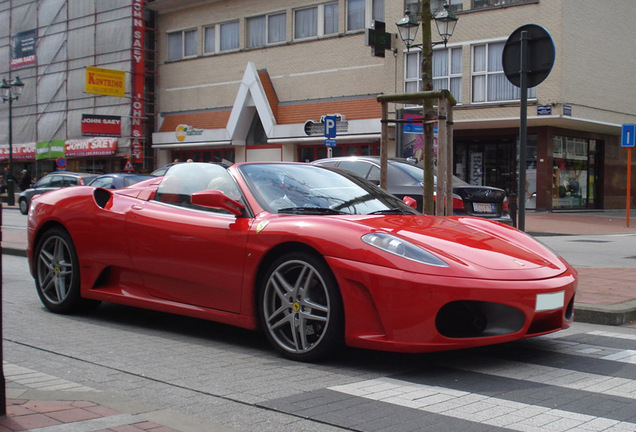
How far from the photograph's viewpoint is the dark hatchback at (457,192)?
12.5 m

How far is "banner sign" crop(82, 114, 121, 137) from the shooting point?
131 feet

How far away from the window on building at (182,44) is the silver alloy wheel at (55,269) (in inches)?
1333

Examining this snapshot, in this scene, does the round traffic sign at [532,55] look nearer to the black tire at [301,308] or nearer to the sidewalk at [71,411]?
the black tire at [301,308]

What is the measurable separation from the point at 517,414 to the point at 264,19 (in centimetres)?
3454

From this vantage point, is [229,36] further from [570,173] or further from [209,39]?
[570,173]

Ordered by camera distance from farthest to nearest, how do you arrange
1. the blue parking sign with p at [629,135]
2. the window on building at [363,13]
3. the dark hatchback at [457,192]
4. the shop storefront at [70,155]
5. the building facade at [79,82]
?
the shop storefront at [70,155] → the building facade at [79,82] → the window on building at [363,13] → the blue parking sign with p at [629,135] → the dark hatchback at [457,192]

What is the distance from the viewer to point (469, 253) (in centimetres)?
462

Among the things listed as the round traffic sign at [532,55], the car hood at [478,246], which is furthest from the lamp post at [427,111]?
the car hood at [478,246]

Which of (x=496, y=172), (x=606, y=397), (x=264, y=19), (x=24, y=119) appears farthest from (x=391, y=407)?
(x=24, y=119)

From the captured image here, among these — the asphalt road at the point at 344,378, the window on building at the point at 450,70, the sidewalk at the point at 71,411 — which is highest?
the window on building at the point at 450,70

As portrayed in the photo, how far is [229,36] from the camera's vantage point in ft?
124

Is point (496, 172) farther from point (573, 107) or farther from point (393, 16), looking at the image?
point (393, 16)

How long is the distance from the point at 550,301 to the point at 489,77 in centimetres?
2429

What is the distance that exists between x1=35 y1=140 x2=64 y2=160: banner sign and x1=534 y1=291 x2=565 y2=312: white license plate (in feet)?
143
